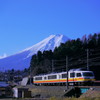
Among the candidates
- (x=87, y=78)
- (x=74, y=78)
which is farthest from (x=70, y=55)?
(x=87, y=78)

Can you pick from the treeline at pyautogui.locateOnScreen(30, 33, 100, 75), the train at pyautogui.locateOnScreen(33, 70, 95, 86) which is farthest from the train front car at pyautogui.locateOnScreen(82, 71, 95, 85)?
the treeline at pyautogui.locateOnScreen(30, 33, 100, 75)

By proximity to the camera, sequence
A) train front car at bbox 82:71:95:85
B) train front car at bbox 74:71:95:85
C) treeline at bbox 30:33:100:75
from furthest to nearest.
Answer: treeline at bbox 30:33:100:75, train front car at bbox 74:71:95:85, train front car at bbox 82:71:95:85

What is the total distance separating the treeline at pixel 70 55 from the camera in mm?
86375

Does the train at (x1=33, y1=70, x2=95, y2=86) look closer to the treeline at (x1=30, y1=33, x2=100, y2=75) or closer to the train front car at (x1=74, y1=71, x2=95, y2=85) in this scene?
the train front car at (x1=74, y1=71, x2=95, y2=85)

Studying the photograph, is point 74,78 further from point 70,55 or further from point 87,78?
point 70,55

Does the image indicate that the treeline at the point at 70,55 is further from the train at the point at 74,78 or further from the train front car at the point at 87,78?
the train front car at the point at 87,78

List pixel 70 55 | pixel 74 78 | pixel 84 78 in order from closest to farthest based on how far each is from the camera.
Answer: pixel 84 78 → pixel 74 78 → pixel 70 55

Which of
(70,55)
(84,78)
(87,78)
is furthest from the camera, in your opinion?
(70,55)

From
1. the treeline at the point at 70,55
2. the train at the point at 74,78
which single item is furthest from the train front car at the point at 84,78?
the treeline at the point at 70,55

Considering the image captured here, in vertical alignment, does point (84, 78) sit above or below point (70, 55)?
below

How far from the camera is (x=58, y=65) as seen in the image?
93500mm

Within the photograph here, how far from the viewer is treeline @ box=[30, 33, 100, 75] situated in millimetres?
86375

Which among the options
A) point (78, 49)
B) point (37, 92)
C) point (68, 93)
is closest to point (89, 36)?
point (78, 49)

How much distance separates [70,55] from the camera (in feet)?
294
